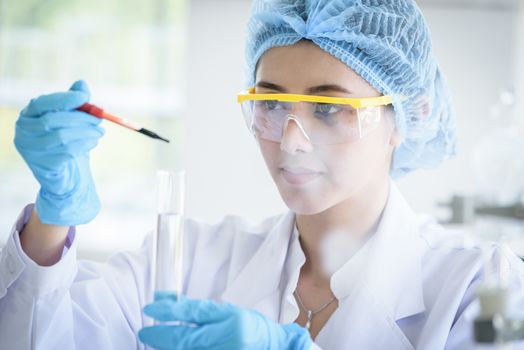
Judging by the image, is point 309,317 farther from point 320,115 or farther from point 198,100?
point 198,100

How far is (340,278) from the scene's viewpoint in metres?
1.65

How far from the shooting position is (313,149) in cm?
153

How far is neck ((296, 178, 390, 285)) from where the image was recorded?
1.71m

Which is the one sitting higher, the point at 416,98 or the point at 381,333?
the point at 416,98

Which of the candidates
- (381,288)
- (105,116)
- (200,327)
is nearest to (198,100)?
(381,288)

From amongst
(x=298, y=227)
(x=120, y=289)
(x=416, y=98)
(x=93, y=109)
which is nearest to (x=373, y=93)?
(x=416, y=98)

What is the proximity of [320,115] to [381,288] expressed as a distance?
433 mm

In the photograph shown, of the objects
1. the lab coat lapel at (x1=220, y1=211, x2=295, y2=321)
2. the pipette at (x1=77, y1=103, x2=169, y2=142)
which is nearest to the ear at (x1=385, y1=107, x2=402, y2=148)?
the lab coat lapel at (x1=220, y1=211, x2=295, y2=321)

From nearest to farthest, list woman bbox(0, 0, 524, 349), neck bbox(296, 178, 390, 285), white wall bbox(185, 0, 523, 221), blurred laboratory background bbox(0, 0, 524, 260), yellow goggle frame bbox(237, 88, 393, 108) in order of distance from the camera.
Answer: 1. woman bbox(0, 0, 524, 349)
2. yellow goggle frame bbox(237, 88, 393, 108)
3. neck bbox(296, 178, 390, 285)
4. blurred laboratory background bbox(0, 0, 524, 260)
5. white wall bbox(185, 0, 523, 221)

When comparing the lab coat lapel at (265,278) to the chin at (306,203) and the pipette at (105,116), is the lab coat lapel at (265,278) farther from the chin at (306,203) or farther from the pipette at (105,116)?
the pipette at (105,116)

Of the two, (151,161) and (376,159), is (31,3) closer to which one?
(151,161)

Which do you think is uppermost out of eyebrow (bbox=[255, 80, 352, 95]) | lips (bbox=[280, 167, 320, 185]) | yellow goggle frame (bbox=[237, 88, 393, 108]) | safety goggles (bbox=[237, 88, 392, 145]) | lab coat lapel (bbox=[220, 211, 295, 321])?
eyebrow (bbox=[255, 80, 352, 95])

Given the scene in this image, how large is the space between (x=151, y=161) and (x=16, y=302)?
11.0 feet

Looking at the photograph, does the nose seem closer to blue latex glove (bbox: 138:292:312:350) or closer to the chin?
the chin
